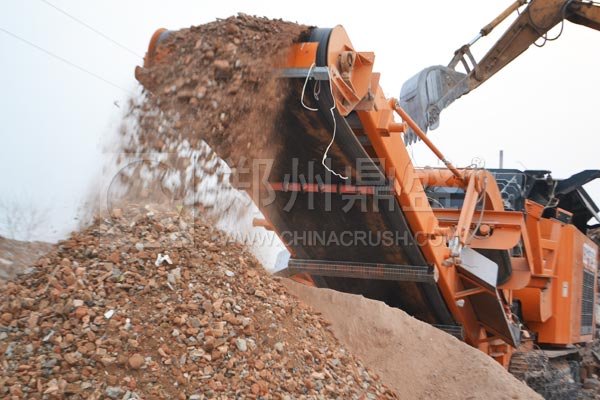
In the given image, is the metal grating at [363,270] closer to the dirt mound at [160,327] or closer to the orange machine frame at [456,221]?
the orange machine frame at [456,221]

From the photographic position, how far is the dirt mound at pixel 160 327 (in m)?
2.60

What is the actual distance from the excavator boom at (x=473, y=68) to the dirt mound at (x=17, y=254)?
4.57 m

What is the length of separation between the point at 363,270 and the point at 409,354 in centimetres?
96

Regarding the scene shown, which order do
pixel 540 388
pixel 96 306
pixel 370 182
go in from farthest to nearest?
1. pixel 540 388
2. pixel 370 182
3. pixel 96 306

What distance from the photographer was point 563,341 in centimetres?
624

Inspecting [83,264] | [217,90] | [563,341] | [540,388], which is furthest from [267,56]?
[563,341]

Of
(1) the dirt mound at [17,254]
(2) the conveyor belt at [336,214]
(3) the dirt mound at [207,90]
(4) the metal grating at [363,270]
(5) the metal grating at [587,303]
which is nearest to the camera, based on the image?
(3) the dirt mound at [207,90]

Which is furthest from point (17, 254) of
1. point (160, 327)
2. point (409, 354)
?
point (409, 354)

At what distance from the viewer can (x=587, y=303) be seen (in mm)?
6934

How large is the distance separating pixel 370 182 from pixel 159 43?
1.57 meters

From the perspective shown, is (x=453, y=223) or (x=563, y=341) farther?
(x=563, y=341)

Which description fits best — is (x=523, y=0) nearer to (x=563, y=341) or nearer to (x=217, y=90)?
(x=563, y=341)

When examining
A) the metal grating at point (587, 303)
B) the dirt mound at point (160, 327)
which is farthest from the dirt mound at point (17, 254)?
the metal grating at point (587, 303)

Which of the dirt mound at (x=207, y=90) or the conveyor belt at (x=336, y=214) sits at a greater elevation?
the dirt mound at (x=207, y=90)
